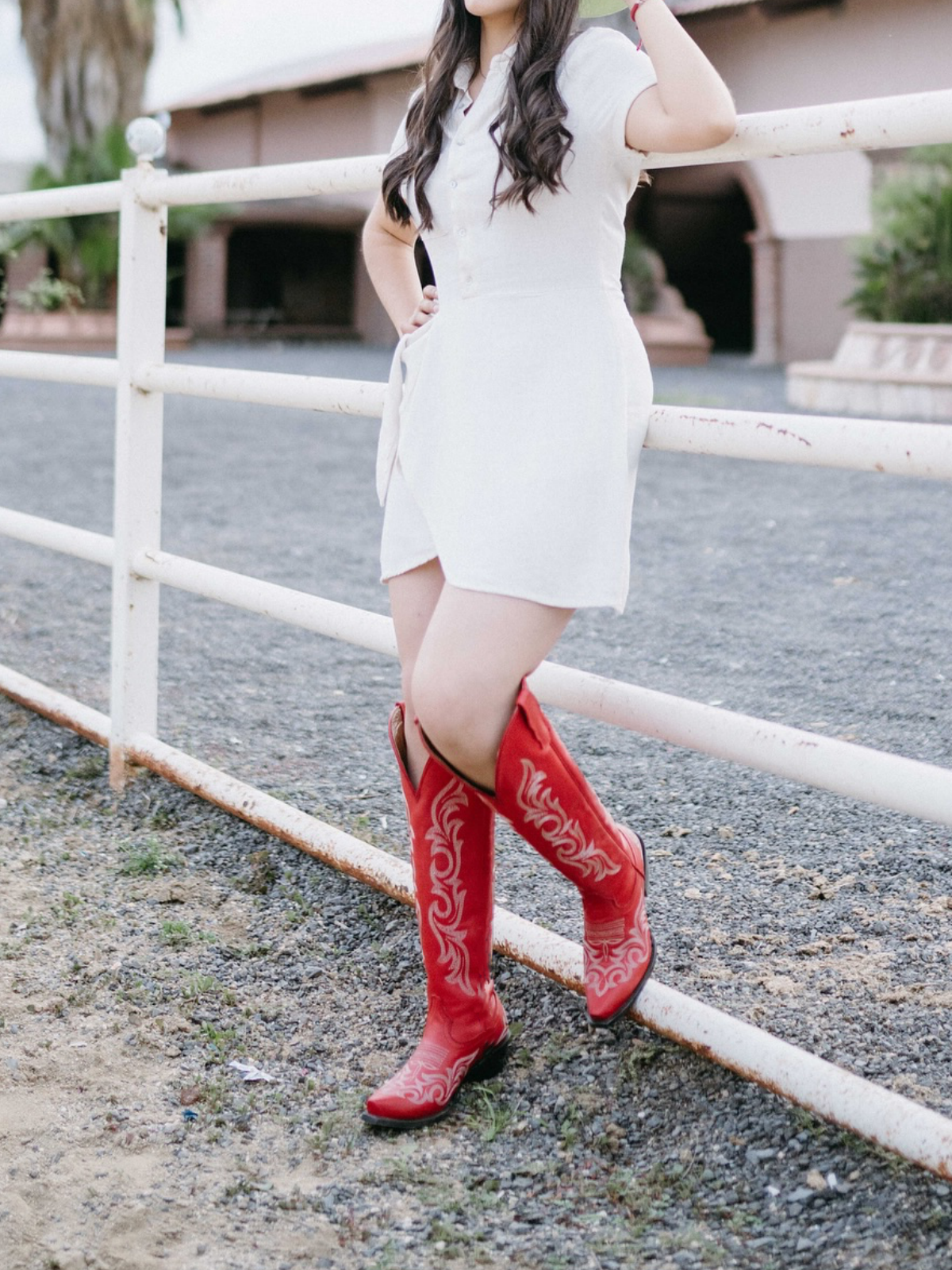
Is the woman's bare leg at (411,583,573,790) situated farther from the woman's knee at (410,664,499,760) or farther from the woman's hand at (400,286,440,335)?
the woman's hand at (400,286,440,335)

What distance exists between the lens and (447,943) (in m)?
1.95

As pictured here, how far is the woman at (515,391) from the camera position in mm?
1681

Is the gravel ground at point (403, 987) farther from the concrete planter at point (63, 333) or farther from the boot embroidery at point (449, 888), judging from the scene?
the concrete planter at point (63, 333)

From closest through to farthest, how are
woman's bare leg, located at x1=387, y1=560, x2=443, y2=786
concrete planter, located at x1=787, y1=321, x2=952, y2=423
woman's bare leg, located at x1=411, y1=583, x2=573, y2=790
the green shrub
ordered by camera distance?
woman's bare leg, located at x1=411, y1=583, x2=573, y2=790 < woman's bare leg, located at x1=387, y1=560, x2=443, y2=786 < concrete planter, located at x1=787, y1=321, x2=952, y2=423 < the green shrub

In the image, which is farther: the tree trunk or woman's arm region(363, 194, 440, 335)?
the tree trunk

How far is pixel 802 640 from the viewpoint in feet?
14.7

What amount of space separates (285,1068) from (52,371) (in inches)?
78.2

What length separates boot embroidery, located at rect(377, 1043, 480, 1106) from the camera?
1.90m

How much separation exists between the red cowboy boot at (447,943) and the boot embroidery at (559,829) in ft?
0.35

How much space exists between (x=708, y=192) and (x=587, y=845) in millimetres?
19417

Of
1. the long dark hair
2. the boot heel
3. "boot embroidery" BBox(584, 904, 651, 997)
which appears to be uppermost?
the long dark hair

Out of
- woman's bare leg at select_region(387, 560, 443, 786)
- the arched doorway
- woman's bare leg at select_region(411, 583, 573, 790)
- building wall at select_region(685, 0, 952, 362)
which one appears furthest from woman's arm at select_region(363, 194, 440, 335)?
the arched doorway

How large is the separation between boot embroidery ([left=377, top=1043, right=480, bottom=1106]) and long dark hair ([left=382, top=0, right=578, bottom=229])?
1.11 m

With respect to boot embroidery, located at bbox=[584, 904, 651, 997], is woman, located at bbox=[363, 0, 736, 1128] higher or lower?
higher
